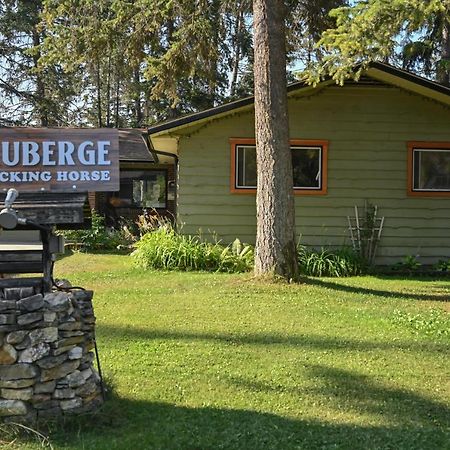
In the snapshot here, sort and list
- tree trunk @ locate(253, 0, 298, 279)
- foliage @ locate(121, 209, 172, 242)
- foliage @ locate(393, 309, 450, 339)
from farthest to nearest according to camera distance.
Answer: foliage @ locate(121, 209, 172, 242)
tree trunk @ locate(253, 0, 298, 279)
foliage @ locate(393, 309, 450, 339)

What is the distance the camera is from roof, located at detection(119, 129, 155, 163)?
18.8 meters

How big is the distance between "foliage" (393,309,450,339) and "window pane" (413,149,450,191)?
16.7 ft

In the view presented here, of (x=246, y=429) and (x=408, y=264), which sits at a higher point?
(x=408, y=264)

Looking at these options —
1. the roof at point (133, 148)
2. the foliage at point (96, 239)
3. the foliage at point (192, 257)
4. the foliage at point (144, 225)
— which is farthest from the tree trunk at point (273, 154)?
the roof at point (133, 148)

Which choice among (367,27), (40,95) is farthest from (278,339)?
(40,95)

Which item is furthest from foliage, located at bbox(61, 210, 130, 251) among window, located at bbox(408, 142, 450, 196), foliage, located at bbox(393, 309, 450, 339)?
foliage, located at bbox(393, 309, 450, 339)

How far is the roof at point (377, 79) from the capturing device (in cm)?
1153

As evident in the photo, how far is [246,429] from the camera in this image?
4.11 m

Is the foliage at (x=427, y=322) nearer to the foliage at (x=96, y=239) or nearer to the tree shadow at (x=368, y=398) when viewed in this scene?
the tree shadow at (x=368, y=398)

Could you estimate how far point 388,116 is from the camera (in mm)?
12469

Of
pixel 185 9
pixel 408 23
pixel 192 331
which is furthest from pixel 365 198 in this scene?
pixel 192 331

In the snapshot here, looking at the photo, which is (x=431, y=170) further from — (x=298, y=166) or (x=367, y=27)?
(x=367, y=27)

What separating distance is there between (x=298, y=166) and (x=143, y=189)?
8.50 meters

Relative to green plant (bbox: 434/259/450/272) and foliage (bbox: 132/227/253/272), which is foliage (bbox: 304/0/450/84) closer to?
foliage (bbox: 132/227/253/272)
